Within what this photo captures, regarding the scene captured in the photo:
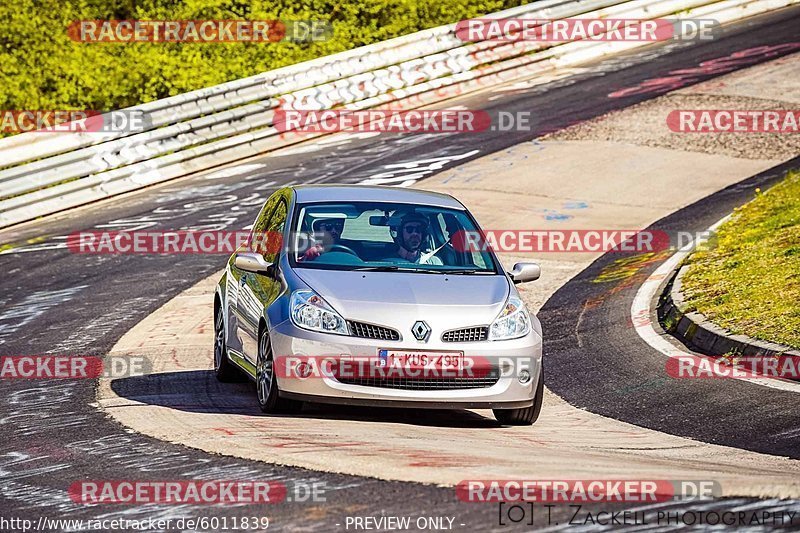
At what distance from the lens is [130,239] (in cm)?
1812

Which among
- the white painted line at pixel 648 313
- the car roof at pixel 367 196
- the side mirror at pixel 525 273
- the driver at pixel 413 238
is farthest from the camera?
the car roof at pixel 367 196

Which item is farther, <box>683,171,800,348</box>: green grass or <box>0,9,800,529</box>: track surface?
<box>683,171,800,348</box>: green grass

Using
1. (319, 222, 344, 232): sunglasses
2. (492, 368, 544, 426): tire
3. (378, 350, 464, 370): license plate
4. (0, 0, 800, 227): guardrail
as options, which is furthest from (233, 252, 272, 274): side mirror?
(0, 0, 800, 227): guardrail

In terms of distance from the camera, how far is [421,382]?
29.4 feet

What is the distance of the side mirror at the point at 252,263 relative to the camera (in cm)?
1000

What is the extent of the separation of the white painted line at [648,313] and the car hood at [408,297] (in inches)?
93.7

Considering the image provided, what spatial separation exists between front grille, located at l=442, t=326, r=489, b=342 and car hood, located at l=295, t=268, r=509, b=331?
36 mm

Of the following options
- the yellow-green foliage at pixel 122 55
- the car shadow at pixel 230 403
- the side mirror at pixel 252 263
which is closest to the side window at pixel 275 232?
the side mirror at pixel 252 263

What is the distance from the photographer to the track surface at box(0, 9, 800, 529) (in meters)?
6.93

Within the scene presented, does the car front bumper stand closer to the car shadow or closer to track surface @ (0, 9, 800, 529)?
the car shadow

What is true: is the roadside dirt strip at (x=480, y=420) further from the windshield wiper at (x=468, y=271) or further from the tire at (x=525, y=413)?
the windshield wiper at (x=468, y=271)

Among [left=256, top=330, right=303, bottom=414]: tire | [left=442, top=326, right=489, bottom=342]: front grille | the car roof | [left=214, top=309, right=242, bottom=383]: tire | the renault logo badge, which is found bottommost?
[left=214, top=309, right=242, bottom=383]: tire

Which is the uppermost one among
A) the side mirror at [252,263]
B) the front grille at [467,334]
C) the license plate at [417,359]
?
the side mirror at [252,263]

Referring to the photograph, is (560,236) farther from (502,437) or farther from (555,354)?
(502,437)
